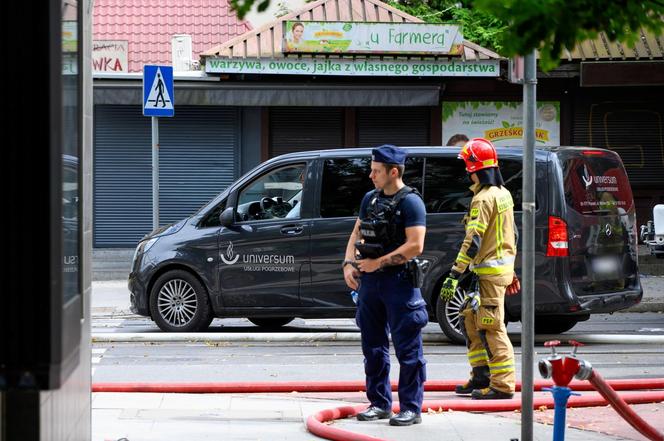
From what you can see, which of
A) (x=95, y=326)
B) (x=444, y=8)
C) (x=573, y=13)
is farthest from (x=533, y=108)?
(x=444, y=8)

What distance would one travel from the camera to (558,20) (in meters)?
3.92

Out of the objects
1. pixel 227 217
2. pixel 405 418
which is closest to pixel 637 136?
pixel 227 217

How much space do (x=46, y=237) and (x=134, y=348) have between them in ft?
29.2

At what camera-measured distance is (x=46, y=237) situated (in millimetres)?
3572

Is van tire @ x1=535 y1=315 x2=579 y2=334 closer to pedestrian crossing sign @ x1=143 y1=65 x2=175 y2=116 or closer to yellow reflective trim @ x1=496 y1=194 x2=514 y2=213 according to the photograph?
yellow reflective trim @ x1=496 y1=194 x2=514 y2=213

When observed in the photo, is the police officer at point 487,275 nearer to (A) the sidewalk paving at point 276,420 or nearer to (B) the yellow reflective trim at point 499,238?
(B) the yellow reflective trim at point 499,238

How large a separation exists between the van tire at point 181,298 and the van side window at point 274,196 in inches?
33.2

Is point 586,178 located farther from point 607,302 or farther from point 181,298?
point 181,298

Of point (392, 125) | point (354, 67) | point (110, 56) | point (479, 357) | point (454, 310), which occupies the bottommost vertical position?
point (479, 357)

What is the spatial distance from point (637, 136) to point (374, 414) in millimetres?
15850

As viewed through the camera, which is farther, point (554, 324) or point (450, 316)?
point (554, 324)

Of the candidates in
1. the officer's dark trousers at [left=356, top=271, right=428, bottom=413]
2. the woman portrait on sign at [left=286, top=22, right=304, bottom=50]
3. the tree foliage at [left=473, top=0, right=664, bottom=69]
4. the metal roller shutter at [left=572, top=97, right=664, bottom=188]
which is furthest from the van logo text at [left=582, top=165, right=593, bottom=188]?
Result: the metal roller shutter at [left=572, top=97, right=664, bottom=188]

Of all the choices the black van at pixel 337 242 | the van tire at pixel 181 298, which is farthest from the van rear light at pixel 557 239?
the van tire at pixel 181 298

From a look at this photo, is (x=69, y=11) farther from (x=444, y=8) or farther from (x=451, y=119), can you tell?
(x=444, y=8)
